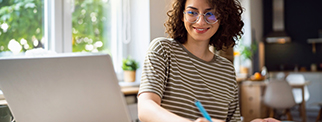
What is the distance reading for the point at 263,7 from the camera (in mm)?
7844

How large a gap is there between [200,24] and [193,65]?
0.14m

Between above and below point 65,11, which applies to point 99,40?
below

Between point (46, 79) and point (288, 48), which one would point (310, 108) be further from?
point (46, 79)

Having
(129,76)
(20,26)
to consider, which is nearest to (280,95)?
(129,76)

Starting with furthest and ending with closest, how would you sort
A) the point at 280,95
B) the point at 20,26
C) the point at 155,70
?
the point at 280,95 < the point at 20,26 < the point at 155,70

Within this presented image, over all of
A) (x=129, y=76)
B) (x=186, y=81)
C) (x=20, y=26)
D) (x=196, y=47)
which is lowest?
(x=129, y=76)

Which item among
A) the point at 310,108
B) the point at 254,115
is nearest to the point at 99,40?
the point at 254,115

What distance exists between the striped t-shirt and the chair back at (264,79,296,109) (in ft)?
11.5

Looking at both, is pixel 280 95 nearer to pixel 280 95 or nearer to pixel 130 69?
pixel 280 95

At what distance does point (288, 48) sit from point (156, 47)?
7.41 m

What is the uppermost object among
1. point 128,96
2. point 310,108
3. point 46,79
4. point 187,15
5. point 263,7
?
point 263,7

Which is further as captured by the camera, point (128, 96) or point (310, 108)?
point (310, 108)

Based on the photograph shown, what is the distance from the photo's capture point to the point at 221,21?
0.98 meters

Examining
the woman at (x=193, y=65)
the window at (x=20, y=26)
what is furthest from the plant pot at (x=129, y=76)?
the woman at (x=193, y=65)
